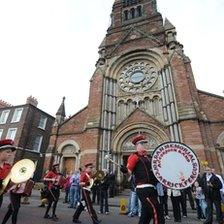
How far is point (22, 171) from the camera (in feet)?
14.2

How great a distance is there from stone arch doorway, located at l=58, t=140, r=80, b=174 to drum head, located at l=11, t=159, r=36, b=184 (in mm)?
14497

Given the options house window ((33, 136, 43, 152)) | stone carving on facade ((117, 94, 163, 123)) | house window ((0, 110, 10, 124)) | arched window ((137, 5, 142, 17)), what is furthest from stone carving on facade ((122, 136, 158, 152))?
house window ((0, 110, 10, 124))

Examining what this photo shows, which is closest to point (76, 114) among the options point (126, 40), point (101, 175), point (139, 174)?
point (126, 40)

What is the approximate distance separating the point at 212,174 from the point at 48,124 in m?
26.5

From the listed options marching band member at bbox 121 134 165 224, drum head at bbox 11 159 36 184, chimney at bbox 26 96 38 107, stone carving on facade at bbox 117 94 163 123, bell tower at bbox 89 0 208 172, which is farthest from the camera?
chimney at bbox 26 96 38 107

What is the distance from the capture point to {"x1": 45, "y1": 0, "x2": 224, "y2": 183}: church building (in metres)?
15.8

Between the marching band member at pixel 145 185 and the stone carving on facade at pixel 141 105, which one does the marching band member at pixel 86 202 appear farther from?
the stone carving on facade at pixel 141 105

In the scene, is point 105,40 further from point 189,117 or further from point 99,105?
point 189,117

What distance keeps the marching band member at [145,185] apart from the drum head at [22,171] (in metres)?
1.97

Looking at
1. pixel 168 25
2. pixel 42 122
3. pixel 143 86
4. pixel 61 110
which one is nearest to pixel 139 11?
pixel 168 25

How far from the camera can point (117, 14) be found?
28062mm

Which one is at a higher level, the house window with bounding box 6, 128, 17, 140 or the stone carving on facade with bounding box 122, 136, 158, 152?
the house window with bounding box 6, 128, 17, 140

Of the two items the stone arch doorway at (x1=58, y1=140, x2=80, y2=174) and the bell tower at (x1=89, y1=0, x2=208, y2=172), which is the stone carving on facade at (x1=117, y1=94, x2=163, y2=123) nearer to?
the bell tower at (x1=89, y1=0, x2=208, y2=172)

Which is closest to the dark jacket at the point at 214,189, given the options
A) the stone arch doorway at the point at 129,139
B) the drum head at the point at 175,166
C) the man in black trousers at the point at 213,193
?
the man in black trousers at the point at 213,193
